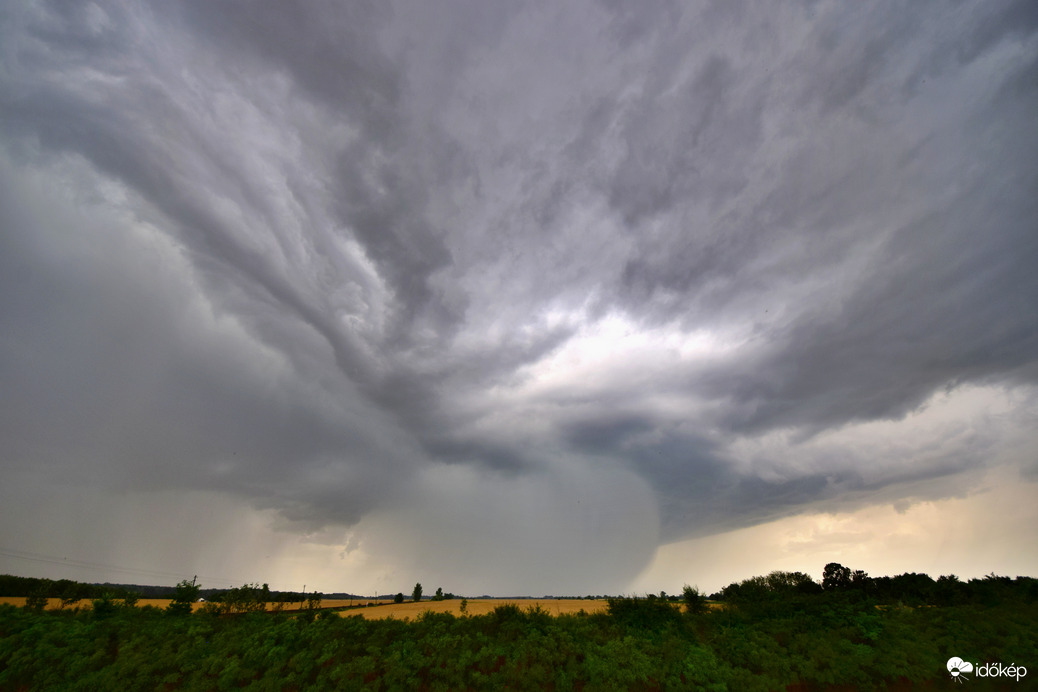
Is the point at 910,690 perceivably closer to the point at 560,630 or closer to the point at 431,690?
the point at 560,630

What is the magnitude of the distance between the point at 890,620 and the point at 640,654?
1842 centimetres

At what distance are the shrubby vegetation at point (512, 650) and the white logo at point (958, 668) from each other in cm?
41

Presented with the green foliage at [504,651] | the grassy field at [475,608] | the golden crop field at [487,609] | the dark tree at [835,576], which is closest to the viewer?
the green foliage at [504,651]

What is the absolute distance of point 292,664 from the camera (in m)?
22.7

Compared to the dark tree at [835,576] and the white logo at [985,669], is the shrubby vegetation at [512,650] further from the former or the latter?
the dark tree at [835,576]

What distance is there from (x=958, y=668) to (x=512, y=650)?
2510 cm

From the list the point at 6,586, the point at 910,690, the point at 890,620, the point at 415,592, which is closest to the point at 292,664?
the point at 910,690

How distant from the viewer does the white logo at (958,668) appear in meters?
23.3

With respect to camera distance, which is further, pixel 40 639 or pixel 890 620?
pixel 890 620

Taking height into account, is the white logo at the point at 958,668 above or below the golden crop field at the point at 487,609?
below

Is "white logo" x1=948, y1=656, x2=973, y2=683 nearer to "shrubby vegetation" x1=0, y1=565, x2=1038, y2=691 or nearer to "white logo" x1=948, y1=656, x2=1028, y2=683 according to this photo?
"white logo" x1=948, y1=656, x2=1028, y2=683

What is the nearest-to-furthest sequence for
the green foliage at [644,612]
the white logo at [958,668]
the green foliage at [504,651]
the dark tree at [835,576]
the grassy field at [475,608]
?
the green foliage at [504,651], the white logo at [958,668], the green foliage at [644,612], the grassy field at [475,608], the dark tree at [835,576]

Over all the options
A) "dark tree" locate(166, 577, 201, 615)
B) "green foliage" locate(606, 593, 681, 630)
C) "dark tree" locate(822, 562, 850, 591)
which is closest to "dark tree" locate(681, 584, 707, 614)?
"green foliage" locate(606, 593, 681, 630)

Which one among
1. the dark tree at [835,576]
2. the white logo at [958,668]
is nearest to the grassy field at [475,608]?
the white logo at [958,668]
